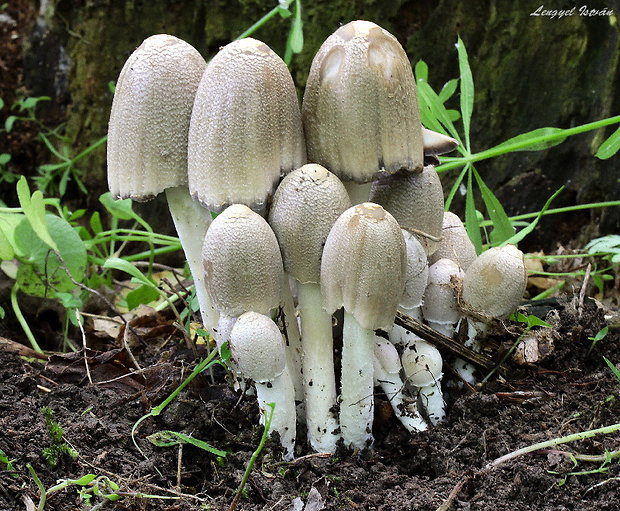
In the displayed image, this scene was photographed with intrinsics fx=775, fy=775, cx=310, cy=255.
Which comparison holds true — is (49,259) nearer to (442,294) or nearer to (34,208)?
(34,208)

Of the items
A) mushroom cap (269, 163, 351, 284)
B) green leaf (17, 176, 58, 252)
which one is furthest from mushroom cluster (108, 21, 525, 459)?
green leaf (17, 176, 58, 252)

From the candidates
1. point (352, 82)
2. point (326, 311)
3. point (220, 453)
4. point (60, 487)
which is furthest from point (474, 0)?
point (60, 487)

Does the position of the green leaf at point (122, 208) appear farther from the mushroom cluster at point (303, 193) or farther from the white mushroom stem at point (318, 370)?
the white mushroom stem at point (318, 370)

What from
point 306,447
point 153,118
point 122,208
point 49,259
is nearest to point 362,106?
point 153,118

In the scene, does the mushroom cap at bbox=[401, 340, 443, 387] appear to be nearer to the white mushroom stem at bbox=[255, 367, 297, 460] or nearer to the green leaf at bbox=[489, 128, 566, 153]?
the white mushroom stem at bbox=[255, 367, 297, 460]

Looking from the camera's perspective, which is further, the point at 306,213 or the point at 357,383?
the point at 357,383

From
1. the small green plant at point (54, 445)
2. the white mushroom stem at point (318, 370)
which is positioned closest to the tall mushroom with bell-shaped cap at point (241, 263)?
the white mushroom stem at point (318, 370)

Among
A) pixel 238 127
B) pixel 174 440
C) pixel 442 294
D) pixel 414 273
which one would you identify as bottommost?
pixel 174 440
